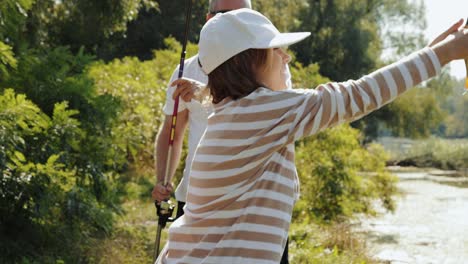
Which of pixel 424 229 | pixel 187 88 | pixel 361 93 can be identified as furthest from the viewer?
pixel 424 229

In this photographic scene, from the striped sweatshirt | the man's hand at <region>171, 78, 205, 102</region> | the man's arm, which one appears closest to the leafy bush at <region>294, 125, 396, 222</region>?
the man's arm

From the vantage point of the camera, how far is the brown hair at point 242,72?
6.36 ft

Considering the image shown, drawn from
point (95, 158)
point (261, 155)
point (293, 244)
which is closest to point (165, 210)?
point (261, 155)

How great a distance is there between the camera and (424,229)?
32.1 ft

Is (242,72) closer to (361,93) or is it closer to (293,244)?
(361,93)

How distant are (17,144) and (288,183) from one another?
127 inches

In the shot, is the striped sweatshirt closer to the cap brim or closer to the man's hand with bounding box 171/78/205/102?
the cap brim

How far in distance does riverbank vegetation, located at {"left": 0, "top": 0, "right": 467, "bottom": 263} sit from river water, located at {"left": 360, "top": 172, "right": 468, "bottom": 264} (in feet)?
1.20

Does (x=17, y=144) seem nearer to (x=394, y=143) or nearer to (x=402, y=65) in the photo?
(x=402, y=65)

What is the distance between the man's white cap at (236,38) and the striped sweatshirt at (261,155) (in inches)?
4.5

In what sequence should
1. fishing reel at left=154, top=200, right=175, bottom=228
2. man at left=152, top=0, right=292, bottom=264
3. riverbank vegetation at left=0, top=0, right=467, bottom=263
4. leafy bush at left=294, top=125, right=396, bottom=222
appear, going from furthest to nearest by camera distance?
leafy bush at left=294, top=125, right=396, bottom=222 < riverbank vegetation at left=0, top=0, right=467, bottom=263 < man at left=152, top=0, right=292, bottom=264 < fishing reel at left=154, top=200, right=175, bottom=228

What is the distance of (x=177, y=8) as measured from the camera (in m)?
23.7

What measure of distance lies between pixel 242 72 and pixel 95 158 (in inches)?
155

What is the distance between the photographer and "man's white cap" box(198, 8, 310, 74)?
6.28 feet
